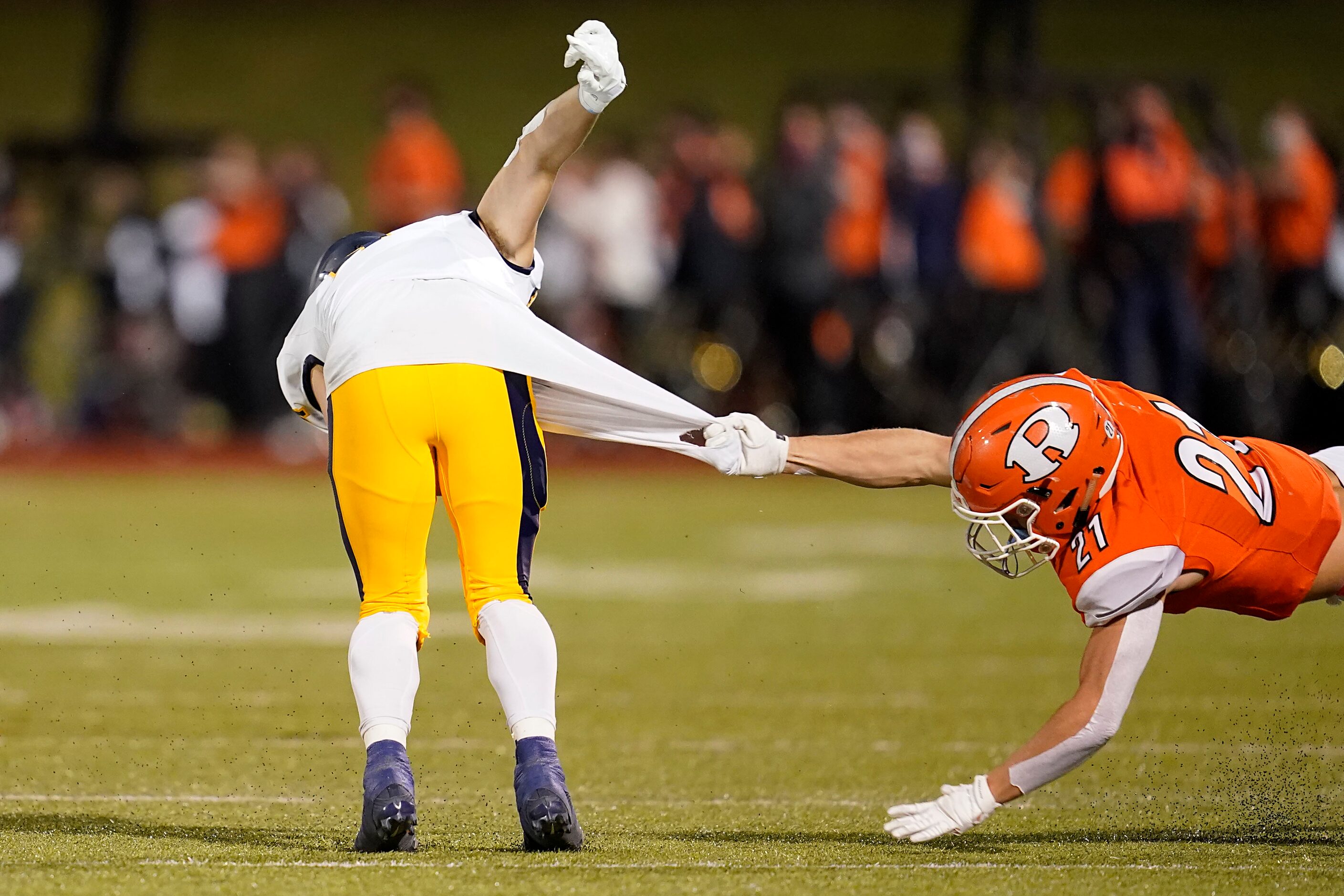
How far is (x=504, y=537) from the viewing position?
4227 mm

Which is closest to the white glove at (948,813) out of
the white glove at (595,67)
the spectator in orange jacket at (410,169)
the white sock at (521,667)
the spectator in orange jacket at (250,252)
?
the white sock at (521,667)

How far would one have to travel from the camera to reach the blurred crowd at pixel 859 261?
490 inches

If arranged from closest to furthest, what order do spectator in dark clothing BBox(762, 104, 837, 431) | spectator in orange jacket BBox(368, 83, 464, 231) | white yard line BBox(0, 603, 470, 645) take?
white yard line BBox(0, 603, 470, 645)
spectator in dark clothing BBox(762, 104, 837, 431)
spectator in orange jacket BBox(368, 83, 464, 231)

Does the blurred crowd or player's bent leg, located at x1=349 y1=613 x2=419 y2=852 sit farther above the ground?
the blurred crowd

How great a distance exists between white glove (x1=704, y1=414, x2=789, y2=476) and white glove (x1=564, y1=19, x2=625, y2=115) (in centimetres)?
76

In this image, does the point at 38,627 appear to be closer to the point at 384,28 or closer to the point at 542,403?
the point at 542,403

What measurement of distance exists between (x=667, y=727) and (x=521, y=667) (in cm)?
184

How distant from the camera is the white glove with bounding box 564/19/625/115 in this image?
14.1ft

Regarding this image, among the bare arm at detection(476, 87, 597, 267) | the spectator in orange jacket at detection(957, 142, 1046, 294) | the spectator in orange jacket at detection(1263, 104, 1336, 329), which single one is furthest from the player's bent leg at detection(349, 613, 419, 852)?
the spectator in orange jacket at detection(1263, 104, 1336, 329)

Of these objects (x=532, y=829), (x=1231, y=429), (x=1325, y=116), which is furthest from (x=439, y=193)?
(x=1325, y=116)

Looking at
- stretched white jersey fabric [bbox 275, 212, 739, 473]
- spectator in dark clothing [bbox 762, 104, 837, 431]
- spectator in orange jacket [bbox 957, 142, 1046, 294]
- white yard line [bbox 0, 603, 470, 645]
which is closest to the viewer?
stretched white jersey fabric [bbox 275, 212, 739, 473]

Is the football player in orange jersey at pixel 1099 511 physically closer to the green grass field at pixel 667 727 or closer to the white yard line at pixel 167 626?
the green grass field at pixel 667 727

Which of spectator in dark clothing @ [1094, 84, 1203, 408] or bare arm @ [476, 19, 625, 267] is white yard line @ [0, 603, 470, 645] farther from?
spectator in dark clothing @ [1094, 84, 1203, 408]

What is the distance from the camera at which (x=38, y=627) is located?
25.4ft
